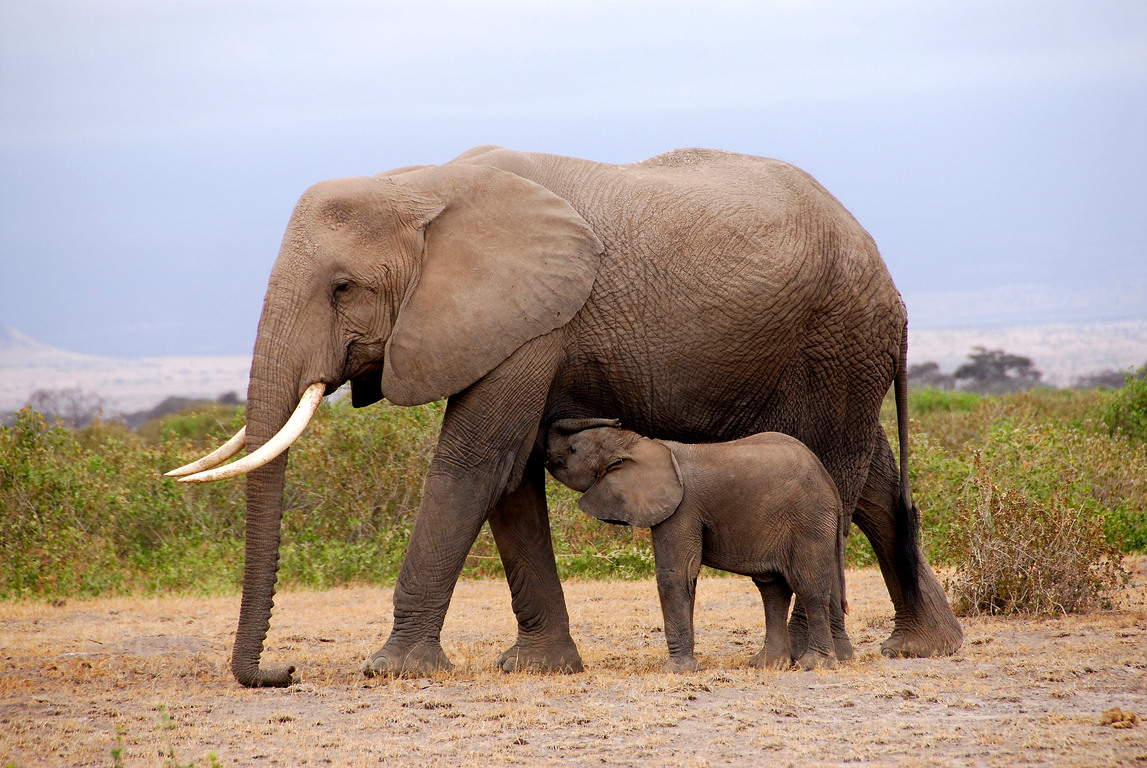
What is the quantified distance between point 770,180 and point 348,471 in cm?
680

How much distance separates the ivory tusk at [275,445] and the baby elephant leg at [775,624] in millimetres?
2516

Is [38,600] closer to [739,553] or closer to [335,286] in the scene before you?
[335,286]

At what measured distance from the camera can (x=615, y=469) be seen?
22.1 ft

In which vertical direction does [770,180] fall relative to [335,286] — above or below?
above

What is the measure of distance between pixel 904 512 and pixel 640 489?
1.94 metres

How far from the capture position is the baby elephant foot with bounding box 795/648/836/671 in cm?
658

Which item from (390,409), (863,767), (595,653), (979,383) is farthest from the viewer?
(979,383)

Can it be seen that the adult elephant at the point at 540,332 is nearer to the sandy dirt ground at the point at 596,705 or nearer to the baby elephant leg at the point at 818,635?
the sandy dirt ground at the point at 596,705

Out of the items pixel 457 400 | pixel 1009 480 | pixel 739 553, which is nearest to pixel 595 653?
pixel 739 553

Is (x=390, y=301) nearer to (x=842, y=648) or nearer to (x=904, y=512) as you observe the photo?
(x=842, y=648)

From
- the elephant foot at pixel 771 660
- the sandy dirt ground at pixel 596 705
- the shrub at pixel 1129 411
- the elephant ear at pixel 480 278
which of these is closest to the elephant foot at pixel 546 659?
the sandy dirt ground at pixel 596 705

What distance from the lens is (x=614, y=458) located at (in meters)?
6.73

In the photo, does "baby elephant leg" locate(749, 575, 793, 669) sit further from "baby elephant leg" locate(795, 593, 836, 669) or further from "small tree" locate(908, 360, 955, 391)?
"small tree" locate(908, 360, 955, 391)

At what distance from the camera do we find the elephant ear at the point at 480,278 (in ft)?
20.8
